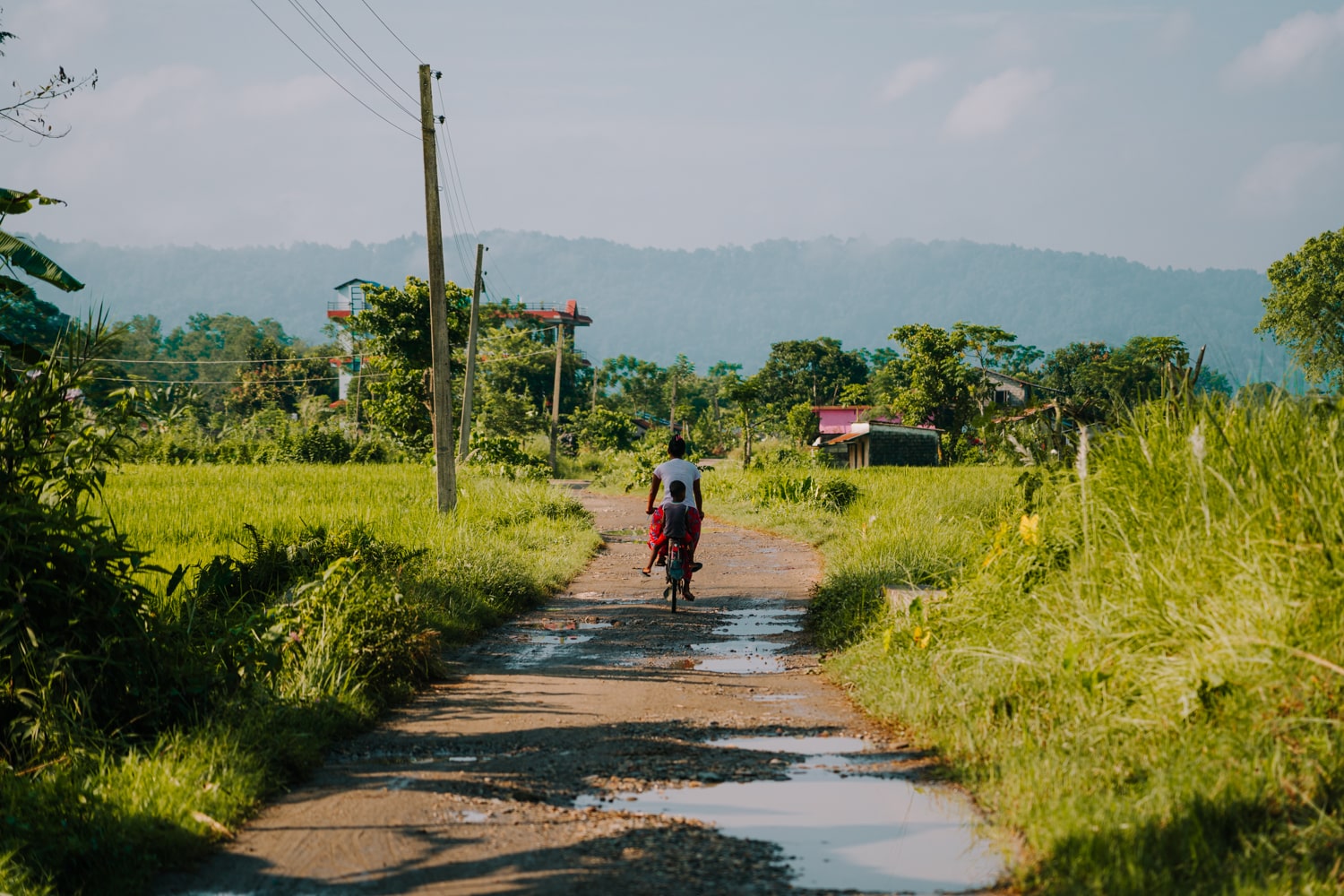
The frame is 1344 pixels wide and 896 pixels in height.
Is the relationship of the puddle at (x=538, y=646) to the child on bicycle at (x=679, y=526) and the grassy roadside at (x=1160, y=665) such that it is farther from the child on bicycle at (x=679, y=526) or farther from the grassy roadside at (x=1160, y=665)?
the grassy roadside at (x=1160, y=665)

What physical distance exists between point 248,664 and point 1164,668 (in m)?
4.92

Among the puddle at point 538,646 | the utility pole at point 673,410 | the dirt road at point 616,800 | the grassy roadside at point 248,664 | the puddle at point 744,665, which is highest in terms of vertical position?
the utility pole at point 673,410

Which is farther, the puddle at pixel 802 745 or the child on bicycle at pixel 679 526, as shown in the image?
the child on bicycle at pixel 679 526

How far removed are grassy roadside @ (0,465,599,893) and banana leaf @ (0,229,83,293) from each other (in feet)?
7.53

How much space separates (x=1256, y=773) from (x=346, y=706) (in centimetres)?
471

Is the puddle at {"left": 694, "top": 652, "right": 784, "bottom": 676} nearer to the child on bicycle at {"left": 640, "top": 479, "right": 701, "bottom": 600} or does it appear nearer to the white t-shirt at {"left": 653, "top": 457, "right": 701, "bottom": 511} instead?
the child on bicycle at {"left": 640, "top": 479, "right": 701, "bottom": 600}

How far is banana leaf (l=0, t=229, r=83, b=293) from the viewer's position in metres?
7.36

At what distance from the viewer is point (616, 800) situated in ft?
16.9

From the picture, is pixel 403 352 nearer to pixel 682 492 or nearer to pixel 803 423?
pixel 803 423

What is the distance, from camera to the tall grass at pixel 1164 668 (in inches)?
159

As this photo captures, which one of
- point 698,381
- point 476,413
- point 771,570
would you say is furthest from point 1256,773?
point 698,381

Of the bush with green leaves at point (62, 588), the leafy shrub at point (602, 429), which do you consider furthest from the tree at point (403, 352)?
the bush with green leaves at point (62, 588)

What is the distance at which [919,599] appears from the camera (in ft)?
26.5

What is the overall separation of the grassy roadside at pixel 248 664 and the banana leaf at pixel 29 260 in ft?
7.53
